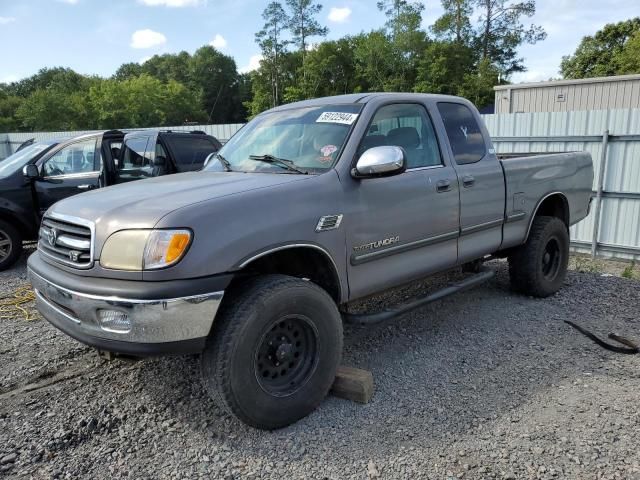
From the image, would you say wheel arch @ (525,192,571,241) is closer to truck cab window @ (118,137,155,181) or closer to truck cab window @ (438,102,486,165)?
truck cab window @ (438,102,486,165)

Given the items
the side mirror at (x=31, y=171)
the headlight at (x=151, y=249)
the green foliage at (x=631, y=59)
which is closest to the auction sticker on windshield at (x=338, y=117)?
the headlight at (x=151, y=249)

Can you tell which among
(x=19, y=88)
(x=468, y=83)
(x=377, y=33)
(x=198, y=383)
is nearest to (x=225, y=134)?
(x=198, y=383)

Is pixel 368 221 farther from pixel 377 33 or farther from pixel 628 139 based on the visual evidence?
pixel 377 33

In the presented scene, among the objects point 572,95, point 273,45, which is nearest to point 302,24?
point 273,45

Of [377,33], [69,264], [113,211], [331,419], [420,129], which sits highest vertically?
[377,33]

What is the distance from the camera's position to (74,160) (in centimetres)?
747

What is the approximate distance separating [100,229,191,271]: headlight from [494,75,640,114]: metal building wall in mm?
19242

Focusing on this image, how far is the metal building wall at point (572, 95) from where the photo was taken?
1771cm

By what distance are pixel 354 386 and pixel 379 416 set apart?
0.25 metres

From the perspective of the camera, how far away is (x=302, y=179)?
9.99 ft

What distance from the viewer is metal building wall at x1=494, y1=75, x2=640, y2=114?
1771cm

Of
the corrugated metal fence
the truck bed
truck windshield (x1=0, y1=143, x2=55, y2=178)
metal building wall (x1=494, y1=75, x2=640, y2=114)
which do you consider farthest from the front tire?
metal building wall (x1=494, y1=75, x2=640, y2=114)

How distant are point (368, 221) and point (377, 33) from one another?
50110 mm

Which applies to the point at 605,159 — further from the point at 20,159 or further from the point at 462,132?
the point at 20,159
